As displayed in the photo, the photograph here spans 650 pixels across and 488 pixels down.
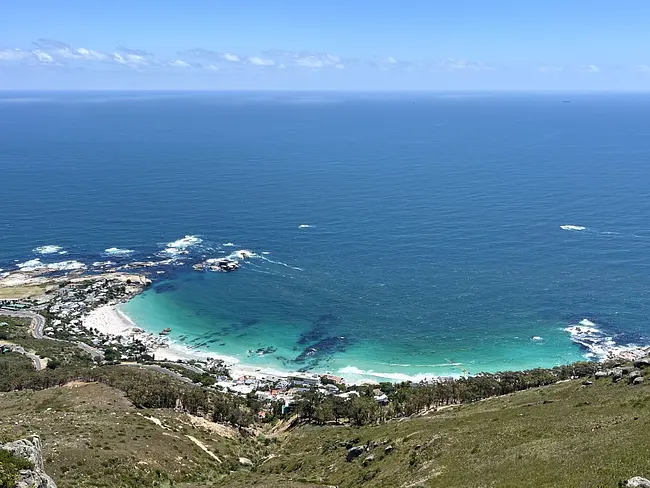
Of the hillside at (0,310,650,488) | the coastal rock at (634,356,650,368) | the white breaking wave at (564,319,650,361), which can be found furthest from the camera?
the white breaking wave at (564,319,650,361)

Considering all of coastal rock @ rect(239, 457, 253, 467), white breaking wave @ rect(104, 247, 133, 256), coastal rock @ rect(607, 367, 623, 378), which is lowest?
white breaking wave @ rect(104, 247, 133, 256)

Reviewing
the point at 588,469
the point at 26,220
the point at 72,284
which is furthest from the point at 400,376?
the point at 26,220

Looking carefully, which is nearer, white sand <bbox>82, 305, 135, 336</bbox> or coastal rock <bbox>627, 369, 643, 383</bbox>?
coastal rock <bbox>627, 369, 643, 383</bbox>

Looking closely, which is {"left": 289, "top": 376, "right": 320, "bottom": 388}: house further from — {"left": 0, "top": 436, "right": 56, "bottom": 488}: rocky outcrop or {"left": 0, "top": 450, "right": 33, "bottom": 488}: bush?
{"left": 0, "top": 450, "right": 33, "bottom": 488}: bush

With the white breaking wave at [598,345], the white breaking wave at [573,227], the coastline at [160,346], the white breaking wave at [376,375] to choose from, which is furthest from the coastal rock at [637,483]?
the white breaking wave at [573,227]

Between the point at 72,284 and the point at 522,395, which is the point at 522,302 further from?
the point at 72,284

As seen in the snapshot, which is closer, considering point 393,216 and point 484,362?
point 484,362

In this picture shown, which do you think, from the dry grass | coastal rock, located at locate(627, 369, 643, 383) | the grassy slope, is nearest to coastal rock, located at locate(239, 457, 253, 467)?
the grassy slope
